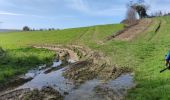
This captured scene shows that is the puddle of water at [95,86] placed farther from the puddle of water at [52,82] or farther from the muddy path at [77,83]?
the puddle of water at [52,82]

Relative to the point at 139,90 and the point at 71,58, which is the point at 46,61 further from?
the point at 139,90

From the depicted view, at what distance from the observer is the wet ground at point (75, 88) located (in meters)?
19.3

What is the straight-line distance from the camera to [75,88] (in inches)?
849

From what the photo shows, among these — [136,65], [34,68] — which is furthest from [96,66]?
[34,68]

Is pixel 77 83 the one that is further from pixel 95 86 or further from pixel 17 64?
pixel 17 64

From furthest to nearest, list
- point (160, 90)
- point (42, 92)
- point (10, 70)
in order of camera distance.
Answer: point (10, 70), point (42, 92), point (160, 90)

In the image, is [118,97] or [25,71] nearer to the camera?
[118,97]

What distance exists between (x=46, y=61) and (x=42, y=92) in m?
15.7

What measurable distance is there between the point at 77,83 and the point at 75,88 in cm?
145

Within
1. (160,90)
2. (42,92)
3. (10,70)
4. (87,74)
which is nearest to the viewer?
(160,90)

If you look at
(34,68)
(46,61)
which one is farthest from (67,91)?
(46,61)

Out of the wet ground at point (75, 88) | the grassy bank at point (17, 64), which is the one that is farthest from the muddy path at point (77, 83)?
the grassy bank at point (17, 64)

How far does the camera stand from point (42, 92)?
20.2m

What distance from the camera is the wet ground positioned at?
762 inches
